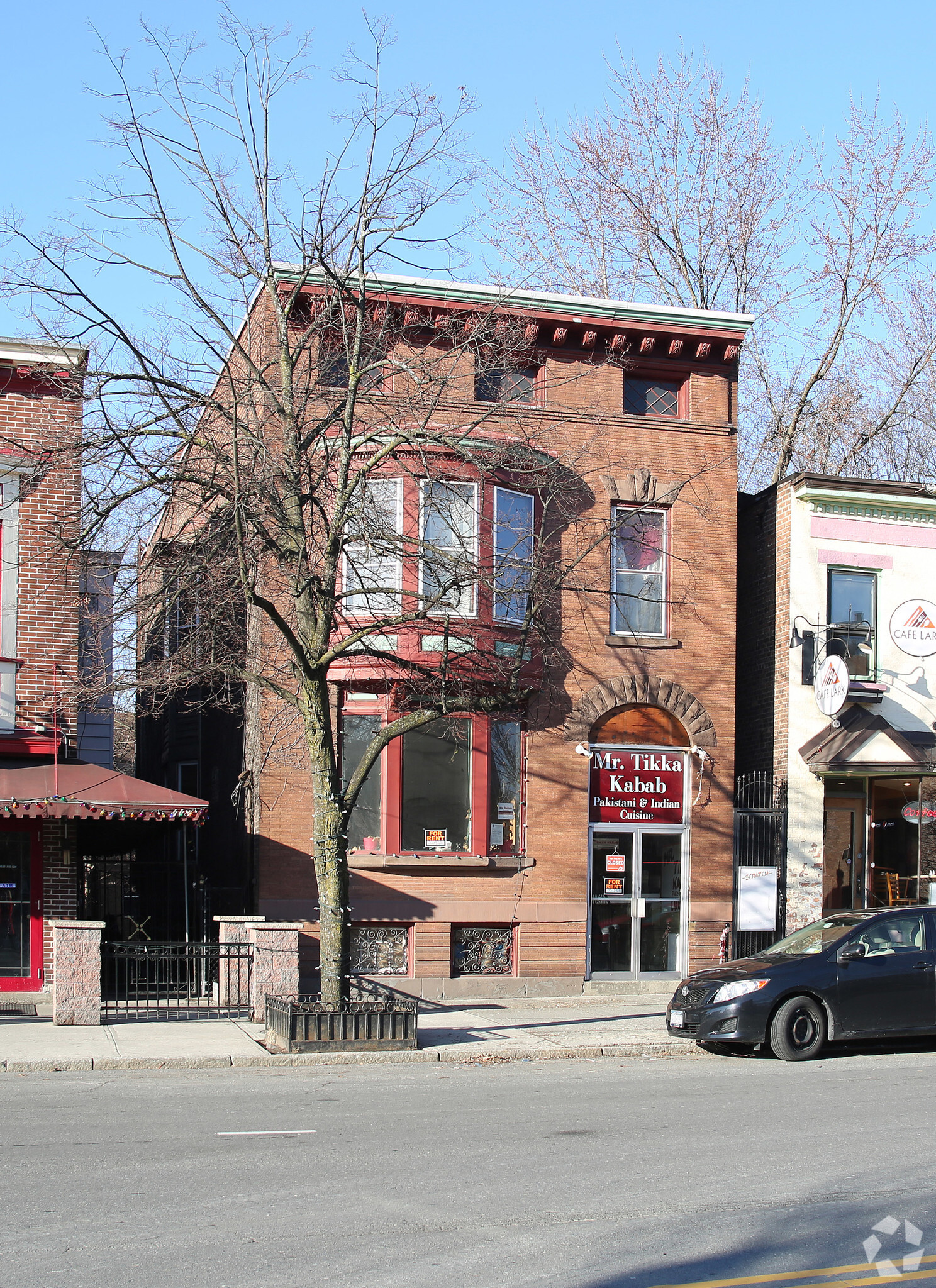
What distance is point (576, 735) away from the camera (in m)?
19.4

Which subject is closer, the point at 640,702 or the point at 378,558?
the point at 378,558

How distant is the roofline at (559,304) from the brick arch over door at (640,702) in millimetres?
5514

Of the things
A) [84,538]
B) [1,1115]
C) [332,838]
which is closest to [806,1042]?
[332,838]

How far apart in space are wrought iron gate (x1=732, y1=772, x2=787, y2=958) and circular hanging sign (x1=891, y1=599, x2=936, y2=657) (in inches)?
122

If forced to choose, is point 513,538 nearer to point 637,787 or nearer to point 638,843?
point 637,787

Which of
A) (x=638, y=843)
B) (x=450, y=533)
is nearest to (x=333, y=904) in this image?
(x=450, y=533)

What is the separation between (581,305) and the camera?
19.9 metres

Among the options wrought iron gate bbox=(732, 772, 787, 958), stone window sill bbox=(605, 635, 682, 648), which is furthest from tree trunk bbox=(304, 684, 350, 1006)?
wrought iron gate bbox=(732, 772, 787, 958)

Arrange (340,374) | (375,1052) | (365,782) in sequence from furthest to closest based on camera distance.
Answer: (340,374), (365,782), (375,1052)

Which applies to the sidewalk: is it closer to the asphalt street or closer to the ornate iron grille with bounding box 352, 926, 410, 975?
the asphalt street

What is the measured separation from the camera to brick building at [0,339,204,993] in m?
A: 16.1

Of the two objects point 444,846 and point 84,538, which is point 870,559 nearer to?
point 444,846

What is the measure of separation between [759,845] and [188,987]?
9036 millimetres

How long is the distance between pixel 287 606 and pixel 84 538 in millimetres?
5139
